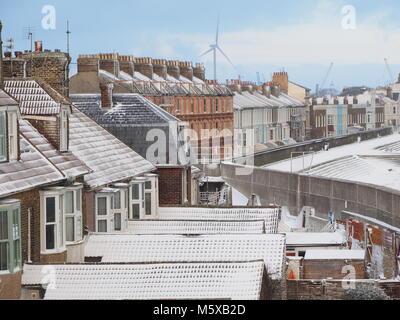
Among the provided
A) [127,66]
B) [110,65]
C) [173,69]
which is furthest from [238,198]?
[173,69]

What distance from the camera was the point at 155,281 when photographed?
31.3ft

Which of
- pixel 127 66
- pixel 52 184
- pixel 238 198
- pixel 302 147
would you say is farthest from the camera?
pixel 302 147

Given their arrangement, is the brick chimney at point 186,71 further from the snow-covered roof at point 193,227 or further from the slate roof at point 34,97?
the slate roof at point 34,97

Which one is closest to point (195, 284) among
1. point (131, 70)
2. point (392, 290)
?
point (392, 290)

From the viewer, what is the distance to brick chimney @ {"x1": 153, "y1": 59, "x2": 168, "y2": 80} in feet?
138

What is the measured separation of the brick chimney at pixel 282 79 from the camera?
63812mm

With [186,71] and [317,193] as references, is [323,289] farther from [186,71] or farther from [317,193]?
[186,71]

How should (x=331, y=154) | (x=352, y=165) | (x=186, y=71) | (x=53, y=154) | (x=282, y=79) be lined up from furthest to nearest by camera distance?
(x=282, y=79), (x=186, y=71), (x=331, y=154), (x=352, y=165), (x=53, y=154)

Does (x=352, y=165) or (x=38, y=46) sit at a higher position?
(x=38, y=46)

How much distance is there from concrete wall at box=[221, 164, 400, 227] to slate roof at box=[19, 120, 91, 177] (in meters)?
10.1

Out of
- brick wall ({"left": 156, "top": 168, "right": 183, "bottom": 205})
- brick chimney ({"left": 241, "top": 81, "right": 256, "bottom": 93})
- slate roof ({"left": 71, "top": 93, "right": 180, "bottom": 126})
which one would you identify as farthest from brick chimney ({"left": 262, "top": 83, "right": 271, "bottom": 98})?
brick wall ({"left": 156, "top": 168, "right": 183, "bottom": 205})

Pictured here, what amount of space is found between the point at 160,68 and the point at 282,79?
78.1ft

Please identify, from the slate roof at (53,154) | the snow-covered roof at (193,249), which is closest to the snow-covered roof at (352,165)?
the slate roof at (53,154)

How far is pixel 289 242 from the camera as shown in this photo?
16344 millimetres
